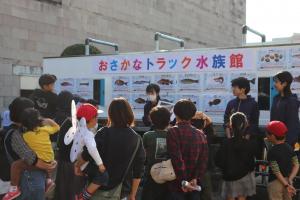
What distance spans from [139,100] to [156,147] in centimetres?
342

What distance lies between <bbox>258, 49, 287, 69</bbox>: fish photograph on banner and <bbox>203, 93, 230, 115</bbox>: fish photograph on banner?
74cm

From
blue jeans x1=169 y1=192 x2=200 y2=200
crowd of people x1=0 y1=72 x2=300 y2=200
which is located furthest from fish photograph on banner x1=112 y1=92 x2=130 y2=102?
blue jeans x1=169 y1=192 x2=200 y2=200

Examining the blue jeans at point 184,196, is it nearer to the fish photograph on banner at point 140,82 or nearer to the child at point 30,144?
the child at point 30,144

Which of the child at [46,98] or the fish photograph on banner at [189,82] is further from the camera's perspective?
the fish photograph on banner at [189,82]

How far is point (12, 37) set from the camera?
13211 mm

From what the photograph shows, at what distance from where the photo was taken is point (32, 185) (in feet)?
13.4

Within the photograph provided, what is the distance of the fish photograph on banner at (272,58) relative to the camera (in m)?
6.29

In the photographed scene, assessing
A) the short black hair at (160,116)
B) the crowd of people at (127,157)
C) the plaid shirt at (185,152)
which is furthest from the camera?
the short black hair at (160,116)

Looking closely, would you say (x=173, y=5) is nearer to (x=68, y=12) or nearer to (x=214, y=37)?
(x=214, y=37)

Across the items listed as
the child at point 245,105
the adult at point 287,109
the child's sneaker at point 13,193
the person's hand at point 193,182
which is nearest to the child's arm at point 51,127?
the child's sneaker at point 13,193

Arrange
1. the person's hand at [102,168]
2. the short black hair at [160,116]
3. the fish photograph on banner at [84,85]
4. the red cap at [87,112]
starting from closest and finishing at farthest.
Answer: the person's hand at [102,168]
the red cap at [87,112]
the short black hair at [160,116]
the fish photograph on banner at [84,85]

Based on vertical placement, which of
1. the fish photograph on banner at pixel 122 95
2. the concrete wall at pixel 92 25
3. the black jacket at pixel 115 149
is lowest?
the black jacket at pixel 115 149

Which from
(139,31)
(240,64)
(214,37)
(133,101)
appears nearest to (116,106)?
(240,64)

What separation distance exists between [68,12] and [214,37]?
459 inches
